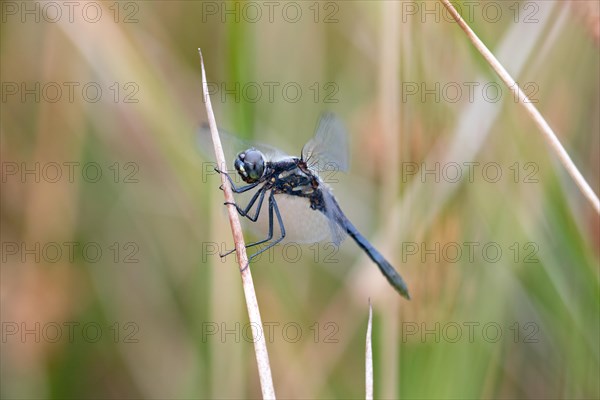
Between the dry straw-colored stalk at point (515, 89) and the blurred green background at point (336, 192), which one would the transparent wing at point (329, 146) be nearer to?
the blurred green background at point (336, 192)

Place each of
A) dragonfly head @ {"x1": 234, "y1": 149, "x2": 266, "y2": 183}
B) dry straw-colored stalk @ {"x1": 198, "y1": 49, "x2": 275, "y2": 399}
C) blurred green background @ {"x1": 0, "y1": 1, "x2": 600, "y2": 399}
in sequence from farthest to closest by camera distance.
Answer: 1. dragonfly head @ {"x1": 234, "y1": 149, "x2": 266, "y2": 183}
2. blurred green background @ {"x1": 0, "y1": 1, "x2": 600, "y2": 399}
3. dry straw-colored stalk @ {"x1": 198, "y1": 49, "x2": 275, "y2": 399}

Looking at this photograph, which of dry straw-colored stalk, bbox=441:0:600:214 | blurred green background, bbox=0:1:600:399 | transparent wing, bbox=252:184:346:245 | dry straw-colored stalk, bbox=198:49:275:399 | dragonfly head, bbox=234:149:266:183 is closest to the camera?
dry straw-colored stalk, bbox=198:49:275:399

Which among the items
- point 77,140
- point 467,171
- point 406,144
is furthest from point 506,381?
point 77,140

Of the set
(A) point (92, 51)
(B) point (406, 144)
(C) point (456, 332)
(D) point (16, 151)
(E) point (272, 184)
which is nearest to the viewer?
(C) point (456, 332)

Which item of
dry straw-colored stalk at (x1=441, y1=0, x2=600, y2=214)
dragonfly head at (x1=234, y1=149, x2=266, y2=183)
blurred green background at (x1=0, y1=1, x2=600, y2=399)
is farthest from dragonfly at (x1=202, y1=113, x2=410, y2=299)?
dry straw-colored stalk at (x1=441, y1=0, x2=600, y2=214)

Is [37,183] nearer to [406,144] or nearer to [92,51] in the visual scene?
[92,51]

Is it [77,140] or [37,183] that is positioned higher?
[77,140]

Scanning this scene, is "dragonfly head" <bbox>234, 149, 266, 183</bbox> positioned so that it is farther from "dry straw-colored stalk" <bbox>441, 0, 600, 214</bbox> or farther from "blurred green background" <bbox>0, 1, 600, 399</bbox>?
"dry straw-colored stalk" <bbox>441, 0, 600, 214</bbox>
